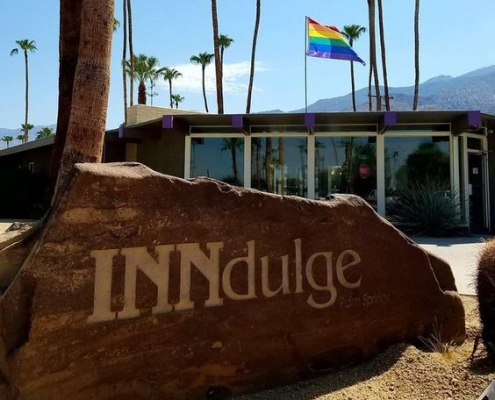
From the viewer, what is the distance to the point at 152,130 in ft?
56.1

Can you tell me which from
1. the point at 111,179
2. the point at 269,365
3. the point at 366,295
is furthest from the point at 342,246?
the point at 111,179

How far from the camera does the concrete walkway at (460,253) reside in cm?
669

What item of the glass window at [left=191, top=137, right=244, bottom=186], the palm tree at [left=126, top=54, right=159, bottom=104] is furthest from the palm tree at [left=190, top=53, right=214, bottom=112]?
the glass window at [left=191, top=137, right=244, bottom=186]

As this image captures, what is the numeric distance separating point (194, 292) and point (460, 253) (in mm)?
8127

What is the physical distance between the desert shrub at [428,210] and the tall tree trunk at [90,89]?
9.80 meters

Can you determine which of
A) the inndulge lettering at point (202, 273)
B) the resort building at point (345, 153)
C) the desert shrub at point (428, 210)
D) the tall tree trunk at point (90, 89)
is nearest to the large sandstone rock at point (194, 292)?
the inndulge lettering at point (202, 273)

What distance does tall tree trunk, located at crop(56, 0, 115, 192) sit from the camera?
581 cm

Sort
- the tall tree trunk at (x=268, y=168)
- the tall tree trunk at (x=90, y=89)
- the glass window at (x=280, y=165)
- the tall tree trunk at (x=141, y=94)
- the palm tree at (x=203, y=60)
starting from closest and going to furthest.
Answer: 1. the tall tree trunk at (x=90, y=89)
2. the glass window at (x=280, y=165)
3. the tall tree trunk at (x=268, y=168)
4. the tall tree trunk at (x=141, y=94)
5. the palm tree at (x=203, y=60)

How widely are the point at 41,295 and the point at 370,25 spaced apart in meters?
27.5

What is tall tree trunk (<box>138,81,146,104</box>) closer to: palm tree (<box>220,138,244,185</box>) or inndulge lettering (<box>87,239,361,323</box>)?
palm tree (<box>220,138,244,185</box>)

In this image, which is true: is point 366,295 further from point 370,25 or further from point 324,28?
point 370,25

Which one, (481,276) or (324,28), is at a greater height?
(324,28)

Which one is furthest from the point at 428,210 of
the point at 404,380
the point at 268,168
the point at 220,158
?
the point at 404,380

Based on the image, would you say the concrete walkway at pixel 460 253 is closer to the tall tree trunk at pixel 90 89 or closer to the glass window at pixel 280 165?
the glass window at pixel 280 165
